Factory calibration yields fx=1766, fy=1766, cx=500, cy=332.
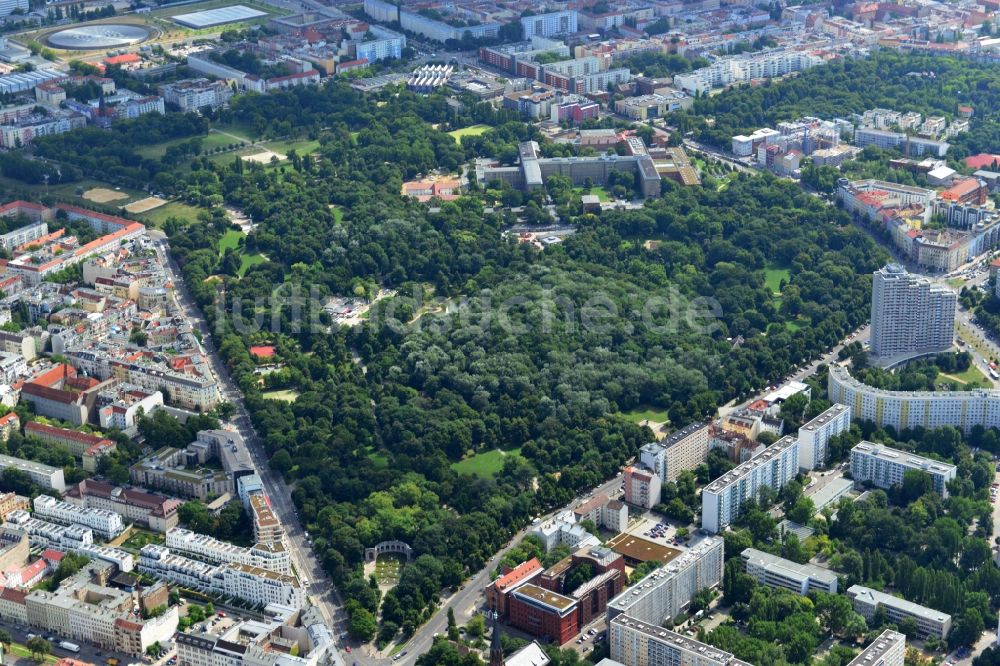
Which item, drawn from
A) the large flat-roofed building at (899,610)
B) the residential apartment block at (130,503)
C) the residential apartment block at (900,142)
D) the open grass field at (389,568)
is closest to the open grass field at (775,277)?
the residential apartment block at (900,142)

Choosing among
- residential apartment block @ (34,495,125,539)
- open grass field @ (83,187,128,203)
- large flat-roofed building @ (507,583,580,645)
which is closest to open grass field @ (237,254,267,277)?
open grass field @ (83,187,128,203)

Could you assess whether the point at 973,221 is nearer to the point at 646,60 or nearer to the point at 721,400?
the point at 721,400

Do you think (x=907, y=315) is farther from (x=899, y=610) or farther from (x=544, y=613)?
(x=544, y=613)

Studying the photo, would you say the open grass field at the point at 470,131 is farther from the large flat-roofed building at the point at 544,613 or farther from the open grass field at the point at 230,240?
the large flat-roofed building at the point at 544,613

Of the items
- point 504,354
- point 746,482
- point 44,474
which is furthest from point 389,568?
point 504,354

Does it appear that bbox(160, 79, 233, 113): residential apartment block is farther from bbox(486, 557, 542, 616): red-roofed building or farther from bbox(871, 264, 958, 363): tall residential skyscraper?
bbox(486, 557, 542, 616): red-roofed building

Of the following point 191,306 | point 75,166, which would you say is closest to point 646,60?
point 75,166
